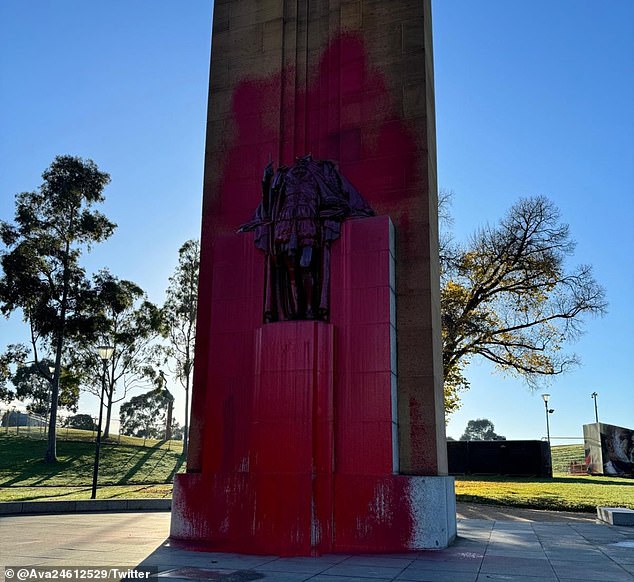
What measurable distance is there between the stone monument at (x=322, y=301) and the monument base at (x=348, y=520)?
25mm

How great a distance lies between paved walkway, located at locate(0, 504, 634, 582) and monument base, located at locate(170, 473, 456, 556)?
42 centimetres

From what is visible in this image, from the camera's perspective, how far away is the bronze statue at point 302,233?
36.7ft

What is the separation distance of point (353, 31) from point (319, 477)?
9.16m

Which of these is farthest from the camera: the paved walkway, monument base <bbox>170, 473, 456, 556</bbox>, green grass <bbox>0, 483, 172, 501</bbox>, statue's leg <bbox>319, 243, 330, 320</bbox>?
green grass <bbox>0, 483, 172, 501</bbox>

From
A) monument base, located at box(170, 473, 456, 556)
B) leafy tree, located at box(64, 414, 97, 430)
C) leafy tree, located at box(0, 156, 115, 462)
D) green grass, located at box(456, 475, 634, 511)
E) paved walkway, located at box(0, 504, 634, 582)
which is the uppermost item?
leafy tree, located at box(0, 156, 115, 462)

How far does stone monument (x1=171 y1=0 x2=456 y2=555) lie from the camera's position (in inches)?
399

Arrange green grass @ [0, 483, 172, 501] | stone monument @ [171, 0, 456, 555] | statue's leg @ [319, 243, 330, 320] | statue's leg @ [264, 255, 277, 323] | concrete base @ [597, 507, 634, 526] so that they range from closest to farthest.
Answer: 1. stone monument @ [171, 0, 456, 555]
2. statue's leg @ [319, 243, 330, 320]
3. statue's leg @ [264, 255, 277, 323]
4. concrete base @ [597, 507, 634, 526]
5. green grass @ [0, 483, 172, 501]

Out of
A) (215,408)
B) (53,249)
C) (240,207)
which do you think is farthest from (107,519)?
(53,249)

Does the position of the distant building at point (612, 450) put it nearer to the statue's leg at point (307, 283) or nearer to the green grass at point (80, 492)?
the green grass at point (80, 492)

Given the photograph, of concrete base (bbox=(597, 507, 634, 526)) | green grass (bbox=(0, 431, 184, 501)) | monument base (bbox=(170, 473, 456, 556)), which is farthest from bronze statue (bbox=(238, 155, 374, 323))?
green grass (bbox=(0, 431, 184, 501))

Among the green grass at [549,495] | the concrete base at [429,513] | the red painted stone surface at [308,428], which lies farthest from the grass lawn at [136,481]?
the red painted stone surface at [308,428]

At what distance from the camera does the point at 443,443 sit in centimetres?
1202

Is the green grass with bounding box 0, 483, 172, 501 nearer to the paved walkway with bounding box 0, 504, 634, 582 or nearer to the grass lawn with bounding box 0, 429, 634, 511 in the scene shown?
the grass lawn with bounding box 0, 429, 634, 511

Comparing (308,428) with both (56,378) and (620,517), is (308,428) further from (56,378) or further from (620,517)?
(56,378)
